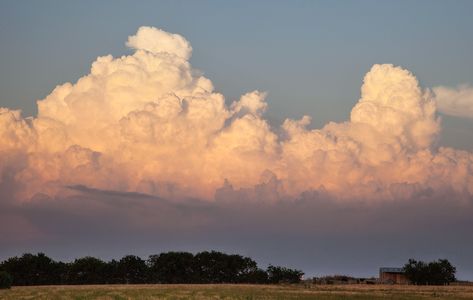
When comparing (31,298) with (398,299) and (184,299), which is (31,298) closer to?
(184,299)

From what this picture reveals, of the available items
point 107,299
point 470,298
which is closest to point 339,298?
point 470,298

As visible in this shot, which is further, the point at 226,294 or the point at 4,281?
the point at 4,281

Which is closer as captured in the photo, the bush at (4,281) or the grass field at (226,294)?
the grass field at (226,294)

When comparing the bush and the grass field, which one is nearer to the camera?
the grass field

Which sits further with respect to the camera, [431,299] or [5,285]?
[5,285]

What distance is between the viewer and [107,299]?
96812 mm

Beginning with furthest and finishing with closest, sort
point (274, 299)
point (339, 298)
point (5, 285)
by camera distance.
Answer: point (5, 285), point (339, 298), point (274, 299)

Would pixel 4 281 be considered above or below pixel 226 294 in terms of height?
above

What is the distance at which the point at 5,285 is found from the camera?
146750 mm

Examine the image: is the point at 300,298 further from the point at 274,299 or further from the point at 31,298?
the point at 31,298

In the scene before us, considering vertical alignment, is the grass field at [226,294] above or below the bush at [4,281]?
below

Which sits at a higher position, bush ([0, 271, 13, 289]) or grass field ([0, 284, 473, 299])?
bush ([0, 271, 13, 289])

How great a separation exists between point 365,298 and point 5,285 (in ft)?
254

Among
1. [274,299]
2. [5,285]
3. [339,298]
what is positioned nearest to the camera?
[274,299]
